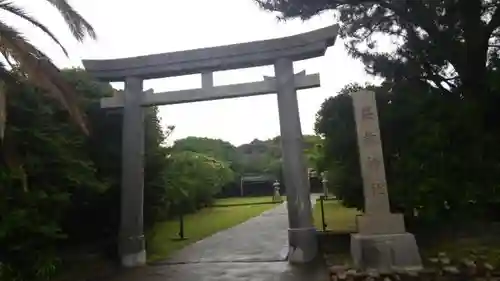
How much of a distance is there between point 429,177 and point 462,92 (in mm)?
1945

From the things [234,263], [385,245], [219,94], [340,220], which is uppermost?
[219,94]

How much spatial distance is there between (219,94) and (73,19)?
13.0 ft

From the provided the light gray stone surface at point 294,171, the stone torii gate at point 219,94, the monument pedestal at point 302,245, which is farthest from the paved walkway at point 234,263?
the stone torii gate at point 219,94

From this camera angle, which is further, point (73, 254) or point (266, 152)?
point (266, 152)

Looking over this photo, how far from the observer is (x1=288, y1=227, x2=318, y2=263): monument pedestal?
930cm

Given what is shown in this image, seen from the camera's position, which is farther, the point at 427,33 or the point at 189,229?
the point at 189,229

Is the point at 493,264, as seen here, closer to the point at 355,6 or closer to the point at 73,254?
the point at 355,6

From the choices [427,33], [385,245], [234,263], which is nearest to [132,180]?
[234,263]

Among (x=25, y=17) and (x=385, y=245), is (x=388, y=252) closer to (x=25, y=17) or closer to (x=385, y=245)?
(x=385, y=245)

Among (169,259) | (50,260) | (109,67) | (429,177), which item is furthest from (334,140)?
(50,260)

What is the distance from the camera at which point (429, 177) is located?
314 inches

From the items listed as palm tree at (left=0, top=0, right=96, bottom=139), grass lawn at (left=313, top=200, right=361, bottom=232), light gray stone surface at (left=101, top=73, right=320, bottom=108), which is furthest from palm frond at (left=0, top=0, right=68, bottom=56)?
grass lawn at (left=313, top=200, right=361, bottom=232)

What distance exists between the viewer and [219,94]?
10.2 meters

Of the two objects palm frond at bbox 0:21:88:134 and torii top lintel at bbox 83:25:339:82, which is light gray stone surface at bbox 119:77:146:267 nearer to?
torii top lintel at bbox 83:25:339:82
